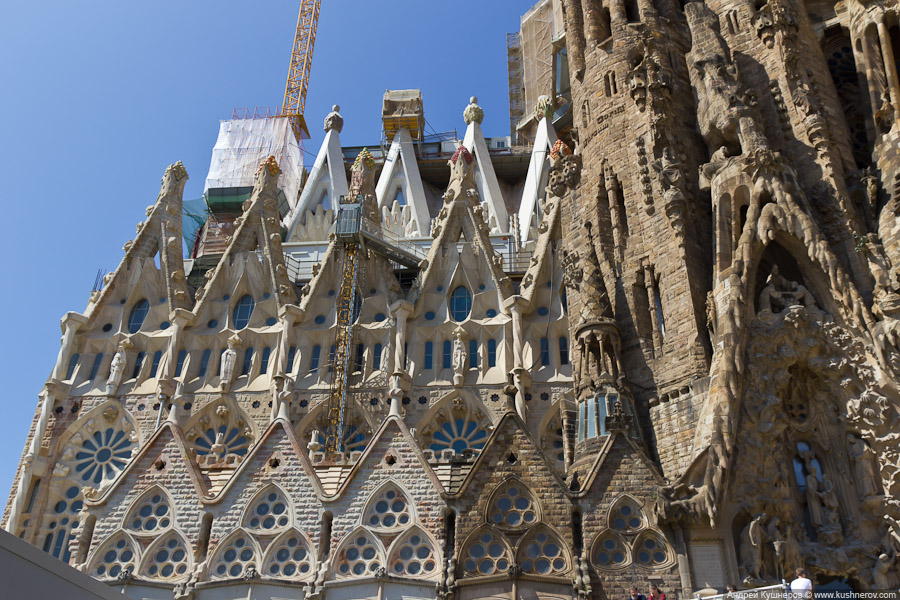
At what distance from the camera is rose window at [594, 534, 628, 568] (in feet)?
54.0

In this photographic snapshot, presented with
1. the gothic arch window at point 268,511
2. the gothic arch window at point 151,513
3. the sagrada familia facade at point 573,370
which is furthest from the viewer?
the gothic arch window at point 151,513

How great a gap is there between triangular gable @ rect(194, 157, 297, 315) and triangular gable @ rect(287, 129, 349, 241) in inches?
174

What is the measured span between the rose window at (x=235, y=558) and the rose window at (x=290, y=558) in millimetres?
394

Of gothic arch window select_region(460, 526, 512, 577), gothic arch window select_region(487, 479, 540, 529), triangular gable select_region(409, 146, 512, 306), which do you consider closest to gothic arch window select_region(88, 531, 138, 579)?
gothic arch window select_region(460, 526, 512, 577)

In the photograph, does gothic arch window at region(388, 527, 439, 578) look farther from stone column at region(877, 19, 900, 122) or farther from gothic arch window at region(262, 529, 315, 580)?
stone column at region(877, 19, 900, 122)

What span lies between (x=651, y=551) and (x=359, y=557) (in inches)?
233

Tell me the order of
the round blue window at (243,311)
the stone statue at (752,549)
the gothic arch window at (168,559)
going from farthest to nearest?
the round blue window at (243,311) < the gothic arch window at (168,559) < the stone statue at (752,549)

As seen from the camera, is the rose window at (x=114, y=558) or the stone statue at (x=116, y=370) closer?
the rose window at (x=114, y=558)

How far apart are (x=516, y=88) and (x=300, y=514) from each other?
35678 mm

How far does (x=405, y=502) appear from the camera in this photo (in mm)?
17781

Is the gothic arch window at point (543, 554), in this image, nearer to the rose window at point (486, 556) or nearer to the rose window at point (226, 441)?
the rose window at point (486, 556)

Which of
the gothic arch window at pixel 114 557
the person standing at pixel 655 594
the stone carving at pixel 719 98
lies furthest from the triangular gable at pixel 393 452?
the stone carving at pixel 719 98

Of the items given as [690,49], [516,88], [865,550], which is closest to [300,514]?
[865,550]

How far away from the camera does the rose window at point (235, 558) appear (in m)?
17.2
